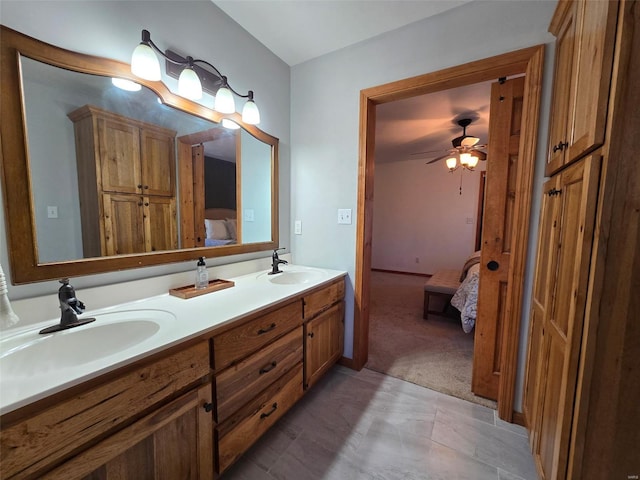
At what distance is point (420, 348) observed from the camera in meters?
2.43

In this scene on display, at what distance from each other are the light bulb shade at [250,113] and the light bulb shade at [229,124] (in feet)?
0.22

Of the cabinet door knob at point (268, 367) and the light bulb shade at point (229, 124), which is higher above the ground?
the light bulb shade at point (229, 124)

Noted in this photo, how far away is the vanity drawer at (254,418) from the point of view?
3.63 feet

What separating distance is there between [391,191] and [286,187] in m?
3.98

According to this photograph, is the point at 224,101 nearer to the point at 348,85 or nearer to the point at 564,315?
the point at 348,85

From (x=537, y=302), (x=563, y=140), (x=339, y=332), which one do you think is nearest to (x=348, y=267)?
(x=339, y=332)

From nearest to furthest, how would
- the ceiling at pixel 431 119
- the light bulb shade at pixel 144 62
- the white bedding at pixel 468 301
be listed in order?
the light bulb shade at pixel 144 62 → the white bedding at pixel 468 301 → the ceiling at pixel 431 119

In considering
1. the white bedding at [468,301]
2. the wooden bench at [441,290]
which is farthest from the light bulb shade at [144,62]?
the wooden bench at [441,290]

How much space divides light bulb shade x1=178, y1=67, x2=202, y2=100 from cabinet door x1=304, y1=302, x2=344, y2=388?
4.80 feet

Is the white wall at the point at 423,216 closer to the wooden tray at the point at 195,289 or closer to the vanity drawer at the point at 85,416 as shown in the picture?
the wooden tray at the point at 195,289

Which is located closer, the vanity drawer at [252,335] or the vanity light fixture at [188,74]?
the vanity drawer at [252,335]

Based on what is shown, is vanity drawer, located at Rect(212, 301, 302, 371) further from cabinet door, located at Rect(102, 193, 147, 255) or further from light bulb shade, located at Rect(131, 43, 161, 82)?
light bulb shade, located at Rect(131, 43, 161, 82)

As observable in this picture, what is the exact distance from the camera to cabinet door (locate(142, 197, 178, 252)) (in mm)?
1353

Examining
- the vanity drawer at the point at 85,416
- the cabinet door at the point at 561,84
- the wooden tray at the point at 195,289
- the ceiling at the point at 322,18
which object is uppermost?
the ceiling at the point at 322,18
